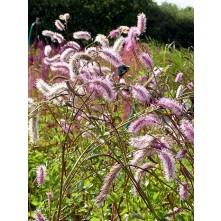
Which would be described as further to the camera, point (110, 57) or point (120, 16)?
point (120, 16)

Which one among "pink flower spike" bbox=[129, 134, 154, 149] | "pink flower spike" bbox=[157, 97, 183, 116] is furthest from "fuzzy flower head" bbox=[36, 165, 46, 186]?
"pink flower spike" bbox=[157, 97, 183, 116]

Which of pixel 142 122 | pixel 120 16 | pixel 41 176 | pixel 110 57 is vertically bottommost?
pixel 41 176

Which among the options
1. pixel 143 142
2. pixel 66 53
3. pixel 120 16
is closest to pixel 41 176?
pixel 143 142

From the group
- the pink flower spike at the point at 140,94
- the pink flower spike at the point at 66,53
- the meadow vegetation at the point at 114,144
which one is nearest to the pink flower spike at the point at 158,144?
the meadow vegetation at the point at 114,144

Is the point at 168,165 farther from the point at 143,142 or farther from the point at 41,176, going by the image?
the point at 41,176

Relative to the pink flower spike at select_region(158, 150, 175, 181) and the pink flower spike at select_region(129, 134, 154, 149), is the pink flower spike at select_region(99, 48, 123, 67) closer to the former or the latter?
the pink flower spike at select_region(129, 134, 154, 149)

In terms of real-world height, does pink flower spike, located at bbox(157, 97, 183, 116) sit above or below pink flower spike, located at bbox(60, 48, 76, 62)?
below

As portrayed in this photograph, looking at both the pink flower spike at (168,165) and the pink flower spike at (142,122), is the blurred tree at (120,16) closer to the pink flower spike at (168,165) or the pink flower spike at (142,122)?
the pink flower spike at (142,122)

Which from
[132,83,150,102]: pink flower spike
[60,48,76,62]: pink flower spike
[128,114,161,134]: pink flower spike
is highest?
[60,48,76,62]: pink flower spike

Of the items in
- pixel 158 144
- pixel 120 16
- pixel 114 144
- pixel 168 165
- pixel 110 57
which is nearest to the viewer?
pixel 168 165
